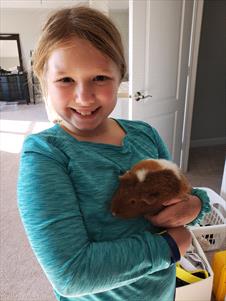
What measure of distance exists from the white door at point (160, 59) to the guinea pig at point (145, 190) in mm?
1870

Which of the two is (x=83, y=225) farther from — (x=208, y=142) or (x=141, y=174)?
(x=208, y=142)

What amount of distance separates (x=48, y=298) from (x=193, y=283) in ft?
2.95

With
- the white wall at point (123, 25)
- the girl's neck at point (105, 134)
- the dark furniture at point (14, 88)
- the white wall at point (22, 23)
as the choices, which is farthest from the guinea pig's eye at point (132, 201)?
the white wall at point (22, 23)

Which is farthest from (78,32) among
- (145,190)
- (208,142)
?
(208,142)

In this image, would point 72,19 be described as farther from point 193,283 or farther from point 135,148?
point 193,283

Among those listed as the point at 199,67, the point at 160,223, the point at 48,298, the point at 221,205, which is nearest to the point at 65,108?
the point at 160,223

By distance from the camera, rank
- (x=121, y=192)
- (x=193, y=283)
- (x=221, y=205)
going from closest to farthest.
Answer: (x=121, y=192) < (x=193, y=283) < (x=221, y=205)

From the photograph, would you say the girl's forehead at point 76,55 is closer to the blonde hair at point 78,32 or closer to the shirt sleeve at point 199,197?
the blonde hair at point 78,32

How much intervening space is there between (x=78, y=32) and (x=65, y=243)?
404mm

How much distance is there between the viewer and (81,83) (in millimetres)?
531

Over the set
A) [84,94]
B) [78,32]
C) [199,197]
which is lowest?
[199,197]

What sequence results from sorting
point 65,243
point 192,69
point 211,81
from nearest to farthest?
point 65,243
point 192,69
point 211,81

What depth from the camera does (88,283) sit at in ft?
1.50

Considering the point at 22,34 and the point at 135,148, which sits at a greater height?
Answer: the point at 22,34
